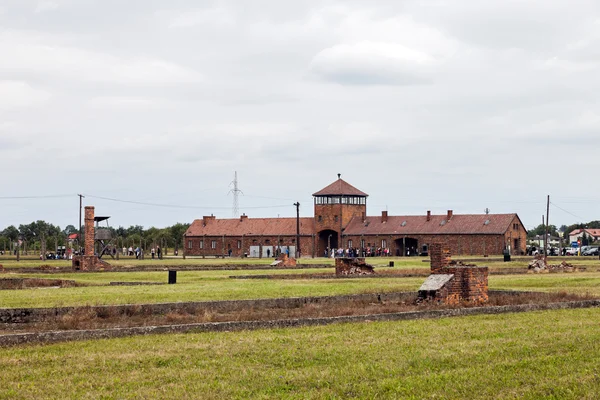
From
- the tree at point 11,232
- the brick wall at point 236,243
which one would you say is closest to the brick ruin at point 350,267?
the brick wall at point 236,243

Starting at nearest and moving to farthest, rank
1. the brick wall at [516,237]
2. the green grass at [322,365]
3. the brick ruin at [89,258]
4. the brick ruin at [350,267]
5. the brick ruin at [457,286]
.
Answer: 1. the green grass at [322,365]
2. the brick ruin at [457,286]
3. the brick ruin at [350,267]
4. the brick ruin at [89,258]
5. the brick wall at [516,237]

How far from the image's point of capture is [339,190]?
89000mm

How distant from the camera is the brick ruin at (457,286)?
1912 centimetres

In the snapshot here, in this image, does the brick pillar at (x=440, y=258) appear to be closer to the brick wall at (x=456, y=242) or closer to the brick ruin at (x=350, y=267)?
the brick ruin at (x=350, y=267)

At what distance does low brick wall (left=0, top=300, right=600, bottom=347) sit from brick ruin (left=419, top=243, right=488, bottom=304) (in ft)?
6.03

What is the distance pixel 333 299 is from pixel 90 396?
11.6m

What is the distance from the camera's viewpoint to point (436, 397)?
8664 mm

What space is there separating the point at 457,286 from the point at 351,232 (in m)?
68.6

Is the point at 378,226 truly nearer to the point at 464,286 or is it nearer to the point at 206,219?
the point at 206,219

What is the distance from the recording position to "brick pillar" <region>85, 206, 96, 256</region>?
45397 mm

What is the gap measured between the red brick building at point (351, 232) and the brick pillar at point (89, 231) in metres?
37.4

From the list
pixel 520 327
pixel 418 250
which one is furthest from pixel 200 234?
pixel 520 327

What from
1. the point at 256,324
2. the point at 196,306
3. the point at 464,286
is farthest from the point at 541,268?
the point at 256,324

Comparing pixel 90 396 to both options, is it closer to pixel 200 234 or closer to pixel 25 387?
pixel 25 387
